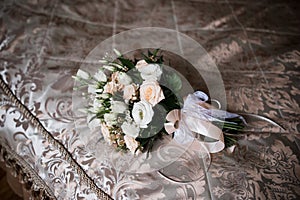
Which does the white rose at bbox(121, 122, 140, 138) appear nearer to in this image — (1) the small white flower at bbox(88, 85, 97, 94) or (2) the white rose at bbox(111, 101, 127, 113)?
(2) the white rose at bbox(111, 101, 127, 113)

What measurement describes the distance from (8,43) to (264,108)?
116cm

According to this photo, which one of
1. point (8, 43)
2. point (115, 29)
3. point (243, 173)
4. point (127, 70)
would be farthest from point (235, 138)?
point (8, 43)

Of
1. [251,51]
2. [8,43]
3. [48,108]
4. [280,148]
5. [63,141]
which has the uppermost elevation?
[8,43]

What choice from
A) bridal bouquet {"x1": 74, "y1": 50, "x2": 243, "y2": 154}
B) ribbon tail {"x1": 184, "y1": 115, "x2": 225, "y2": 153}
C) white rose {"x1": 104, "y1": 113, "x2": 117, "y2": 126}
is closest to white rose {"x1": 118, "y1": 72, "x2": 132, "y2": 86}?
bridal bouquet {"x1": 74, "y1": 50, "x2": 243, "y2": 154}

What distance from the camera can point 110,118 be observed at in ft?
3.43

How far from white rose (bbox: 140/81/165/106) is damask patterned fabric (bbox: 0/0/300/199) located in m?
0.25

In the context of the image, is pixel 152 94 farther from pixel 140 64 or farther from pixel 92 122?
pixel 92 122

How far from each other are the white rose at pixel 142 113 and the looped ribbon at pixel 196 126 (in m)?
0.08

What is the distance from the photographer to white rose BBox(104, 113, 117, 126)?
104 centimetres

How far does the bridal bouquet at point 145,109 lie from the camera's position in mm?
1024

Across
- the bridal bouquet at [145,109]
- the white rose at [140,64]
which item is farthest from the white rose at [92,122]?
the white rose at [140,64]

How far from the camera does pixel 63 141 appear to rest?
4.09ft

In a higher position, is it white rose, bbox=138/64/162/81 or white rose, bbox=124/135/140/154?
white rose, bbox=138/64/162/81

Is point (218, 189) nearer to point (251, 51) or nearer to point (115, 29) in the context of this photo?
point (251, 51)
